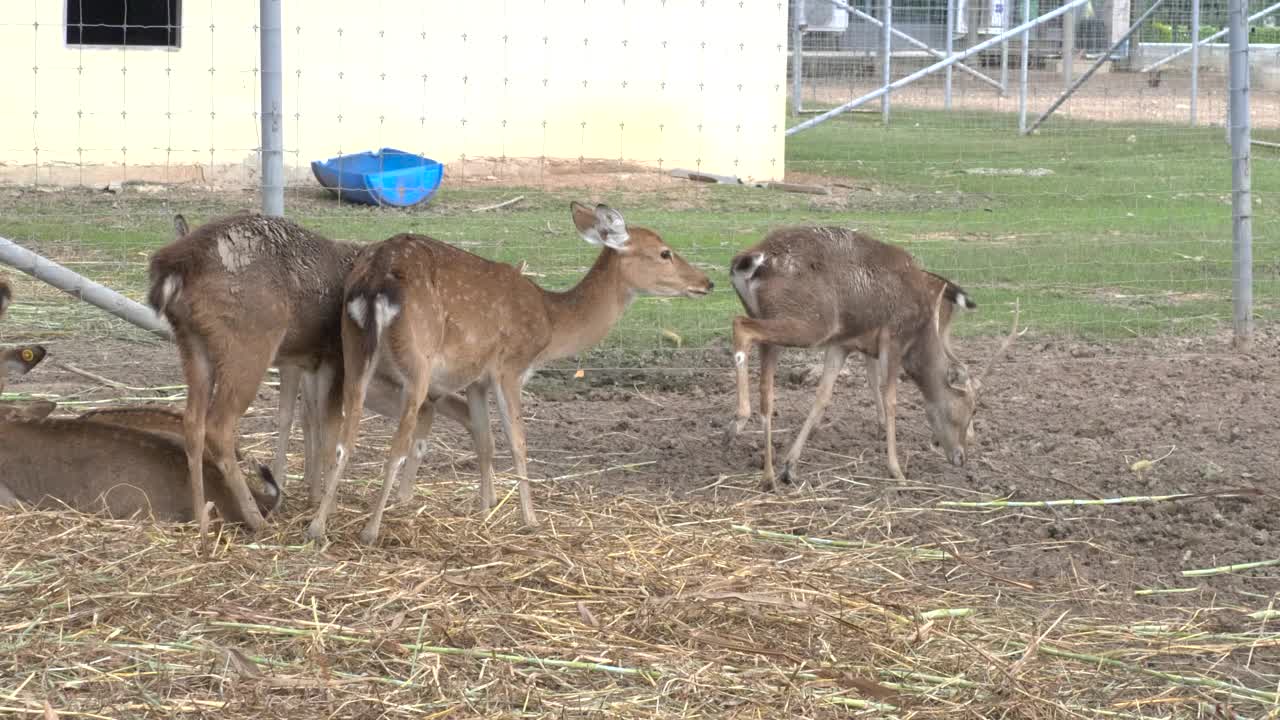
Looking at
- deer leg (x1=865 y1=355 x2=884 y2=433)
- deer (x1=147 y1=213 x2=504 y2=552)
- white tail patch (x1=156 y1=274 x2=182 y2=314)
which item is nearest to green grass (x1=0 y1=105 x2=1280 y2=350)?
deer leg (x1=865 y1=355 x2=884 y2=433)

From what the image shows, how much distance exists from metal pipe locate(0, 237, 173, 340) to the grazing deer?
62.6 inches

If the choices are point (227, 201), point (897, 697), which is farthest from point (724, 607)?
point (227, 201)

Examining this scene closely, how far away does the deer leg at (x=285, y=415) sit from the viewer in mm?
7184

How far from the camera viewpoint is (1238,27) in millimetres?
10531

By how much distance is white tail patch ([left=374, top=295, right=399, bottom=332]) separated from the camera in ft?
20.9

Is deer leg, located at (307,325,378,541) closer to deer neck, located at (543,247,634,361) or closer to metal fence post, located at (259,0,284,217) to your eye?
deer neck, located at (543,247,634,361)

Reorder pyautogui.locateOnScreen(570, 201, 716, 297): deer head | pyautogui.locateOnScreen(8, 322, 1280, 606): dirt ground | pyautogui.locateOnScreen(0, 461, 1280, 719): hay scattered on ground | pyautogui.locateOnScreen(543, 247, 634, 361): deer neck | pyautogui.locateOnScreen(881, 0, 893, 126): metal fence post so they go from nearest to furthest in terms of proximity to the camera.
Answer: pyautogui.locateOnScreen(0, 461, 1280, 719): hay scattered on ground → pyautogui.locateOnScreen(8, 322, 1280, 606): dirt ground → pyautogui.locateOnScreen(543, 247, 634, 361): deer neck → pyautogui.locateOnScreen(570, 201, 716, 297): deer head → pyautogui.locateOnScreen(881, 0, 893, 126): metal fence post

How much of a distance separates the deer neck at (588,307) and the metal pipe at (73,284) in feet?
6.78

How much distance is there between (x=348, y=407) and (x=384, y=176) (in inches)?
388

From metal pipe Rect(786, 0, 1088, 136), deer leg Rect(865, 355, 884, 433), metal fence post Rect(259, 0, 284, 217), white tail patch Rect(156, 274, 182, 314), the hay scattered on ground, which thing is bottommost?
the hay scattered on ground

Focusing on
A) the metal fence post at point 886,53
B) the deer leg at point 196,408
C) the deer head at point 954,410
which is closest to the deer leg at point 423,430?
the deer leg at point 196,408

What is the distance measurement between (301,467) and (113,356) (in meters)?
2.41

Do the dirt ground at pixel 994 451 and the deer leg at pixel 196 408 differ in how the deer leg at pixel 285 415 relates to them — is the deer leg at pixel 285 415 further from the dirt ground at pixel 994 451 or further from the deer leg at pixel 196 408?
the deer leg at pixel 196 408

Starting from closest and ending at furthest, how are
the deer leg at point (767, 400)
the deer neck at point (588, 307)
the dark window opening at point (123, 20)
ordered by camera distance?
the deer neck at point (588, 307), the deer leg at point (767, 400), the dark window opening at point (123, 20)
